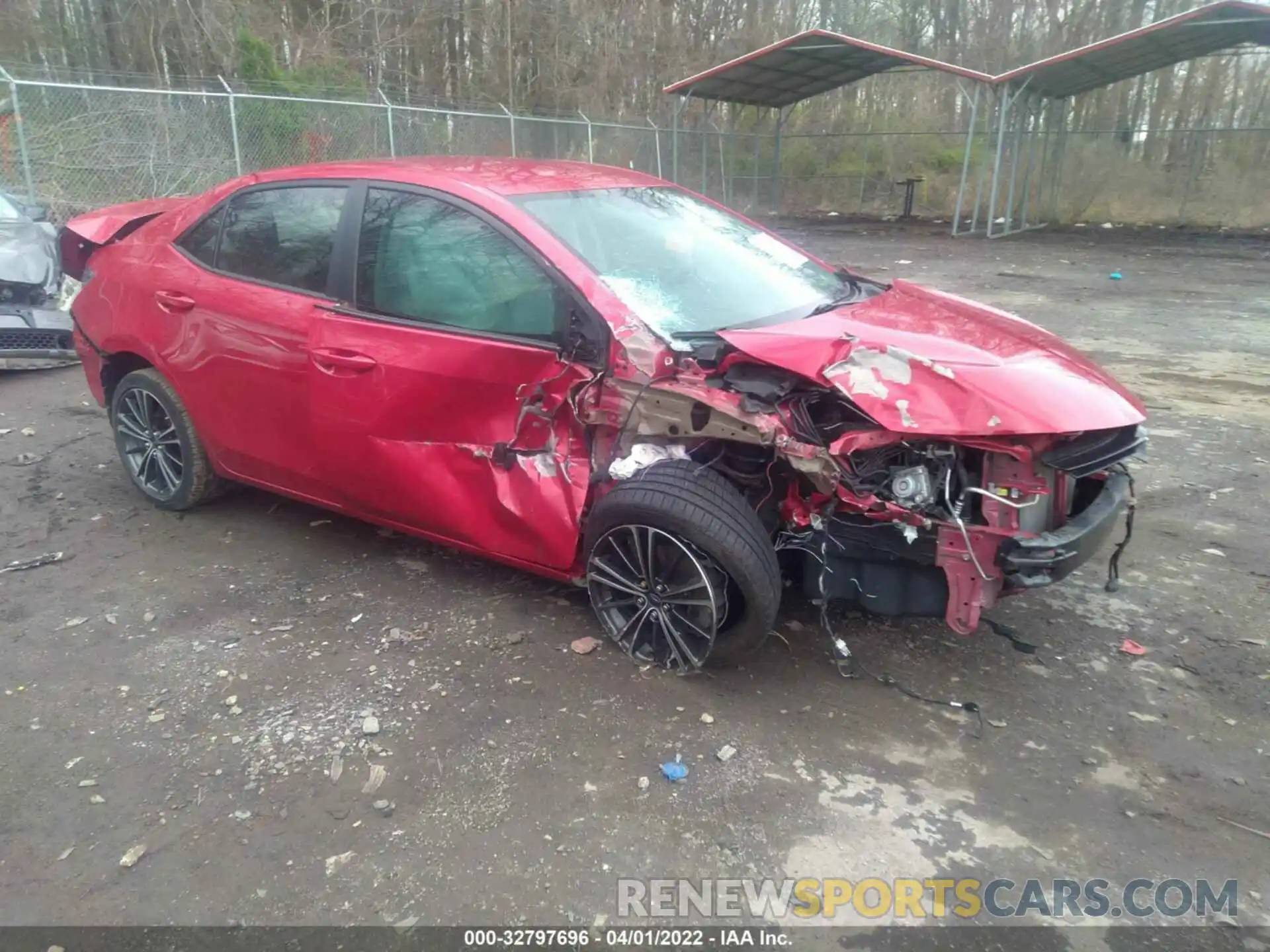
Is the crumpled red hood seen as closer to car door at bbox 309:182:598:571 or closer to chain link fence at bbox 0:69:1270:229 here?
car door at bbox 309:182:598:571

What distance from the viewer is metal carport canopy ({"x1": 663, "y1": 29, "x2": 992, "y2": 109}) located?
17516 mm

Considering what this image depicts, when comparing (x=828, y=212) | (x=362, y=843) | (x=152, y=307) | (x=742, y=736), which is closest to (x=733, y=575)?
(x=742, y=736)

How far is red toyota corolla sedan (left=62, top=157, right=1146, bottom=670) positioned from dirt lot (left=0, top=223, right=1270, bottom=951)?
374 mm

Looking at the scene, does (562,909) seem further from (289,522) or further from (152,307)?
(152,307)

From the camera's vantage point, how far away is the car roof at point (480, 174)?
140 inches

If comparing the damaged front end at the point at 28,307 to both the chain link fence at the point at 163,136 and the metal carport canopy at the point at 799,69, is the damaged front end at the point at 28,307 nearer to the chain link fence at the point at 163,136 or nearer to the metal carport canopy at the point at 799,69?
the chain link fence at the point at 163,136

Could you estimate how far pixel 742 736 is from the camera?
296 cm

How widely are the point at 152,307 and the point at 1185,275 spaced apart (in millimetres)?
14492

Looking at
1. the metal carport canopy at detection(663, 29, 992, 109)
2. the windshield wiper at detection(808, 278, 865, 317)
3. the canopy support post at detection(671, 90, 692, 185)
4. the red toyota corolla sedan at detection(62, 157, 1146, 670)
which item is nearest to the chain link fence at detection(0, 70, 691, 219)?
the metal carport canopy at detection(663, 29, 992, 109)

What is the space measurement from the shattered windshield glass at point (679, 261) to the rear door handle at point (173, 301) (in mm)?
1739

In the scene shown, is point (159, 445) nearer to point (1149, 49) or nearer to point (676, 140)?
point (676, 140)

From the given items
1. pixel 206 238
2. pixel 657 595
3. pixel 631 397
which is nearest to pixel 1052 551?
pixel 657 595

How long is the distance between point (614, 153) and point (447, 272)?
16956 mm

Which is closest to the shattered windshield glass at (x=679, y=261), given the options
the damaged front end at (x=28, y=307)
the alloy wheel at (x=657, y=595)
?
the alloy wheel at (x=657, y=595)
